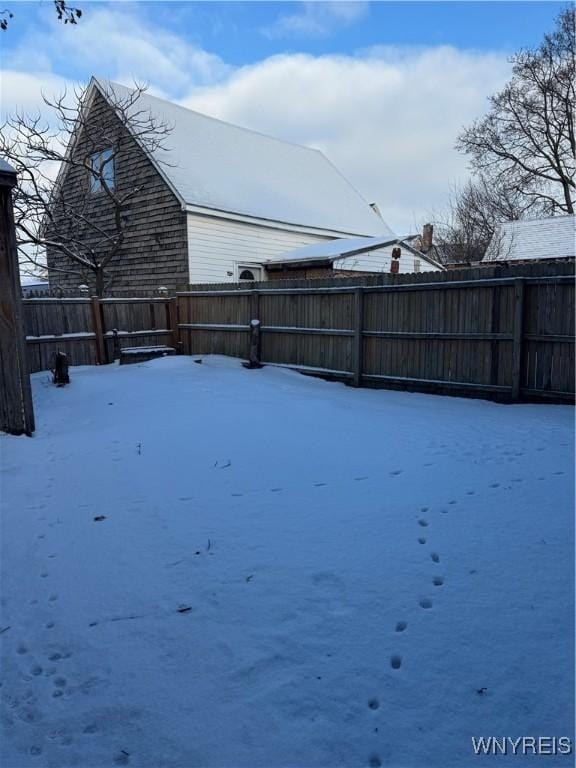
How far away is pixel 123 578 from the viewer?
2.71 meters

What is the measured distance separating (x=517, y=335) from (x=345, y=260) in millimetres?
7864

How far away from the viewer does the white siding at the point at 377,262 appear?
13717 millimetres

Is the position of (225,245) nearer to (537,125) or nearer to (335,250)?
(335,250)

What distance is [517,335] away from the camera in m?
6.45

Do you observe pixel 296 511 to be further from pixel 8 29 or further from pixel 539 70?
pixel 539 70

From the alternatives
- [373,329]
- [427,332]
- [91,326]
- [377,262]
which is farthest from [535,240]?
[91,326]

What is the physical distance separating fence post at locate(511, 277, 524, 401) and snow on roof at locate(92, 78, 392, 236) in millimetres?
9552

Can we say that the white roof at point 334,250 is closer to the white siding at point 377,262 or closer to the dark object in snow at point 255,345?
the white siding at point 377,262

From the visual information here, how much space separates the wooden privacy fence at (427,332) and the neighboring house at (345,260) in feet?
13.0

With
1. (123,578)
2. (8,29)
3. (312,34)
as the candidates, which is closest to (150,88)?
(312,34)

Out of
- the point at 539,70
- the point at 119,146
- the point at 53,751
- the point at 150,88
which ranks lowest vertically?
the point at 53,751

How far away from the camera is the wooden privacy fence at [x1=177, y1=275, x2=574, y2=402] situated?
6.34m

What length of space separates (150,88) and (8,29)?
13.8m

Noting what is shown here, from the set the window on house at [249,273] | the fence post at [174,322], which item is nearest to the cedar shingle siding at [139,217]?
the fence post at [174,322]
